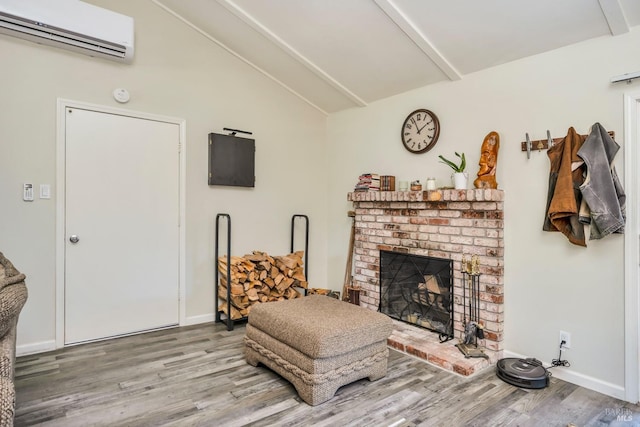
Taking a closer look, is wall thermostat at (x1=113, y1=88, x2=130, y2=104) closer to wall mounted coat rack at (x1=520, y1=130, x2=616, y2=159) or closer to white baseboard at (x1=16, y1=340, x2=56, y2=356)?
white baseboard at (x1=16, y1=340, x2=56, y2=356)

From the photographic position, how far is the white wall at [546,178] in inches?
92.6

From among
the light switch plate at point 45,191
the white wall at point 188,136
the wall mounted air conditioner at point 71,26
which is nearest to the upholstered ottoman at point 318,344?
the white wall at point 188,136

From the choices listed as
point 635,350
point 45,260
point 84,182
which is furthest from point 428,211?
point 45,260

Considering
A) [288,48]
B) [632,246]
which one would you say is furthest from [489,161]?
[288,48]

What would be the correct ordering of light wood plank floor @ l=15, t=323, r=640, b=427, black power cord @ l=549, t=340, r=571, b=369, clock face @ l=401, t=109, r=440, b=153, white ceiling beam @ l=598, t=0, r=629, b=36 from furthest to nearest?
1. clock face @ l=401, t=109, r=440, b=153
2. black power cord @ l=549, t=340, r=571, b=369
3. white ceiling beam @ l=598, t=0, r=629, b=36
4. light wood plank floor @ l=15, t=323, r=640, b=427

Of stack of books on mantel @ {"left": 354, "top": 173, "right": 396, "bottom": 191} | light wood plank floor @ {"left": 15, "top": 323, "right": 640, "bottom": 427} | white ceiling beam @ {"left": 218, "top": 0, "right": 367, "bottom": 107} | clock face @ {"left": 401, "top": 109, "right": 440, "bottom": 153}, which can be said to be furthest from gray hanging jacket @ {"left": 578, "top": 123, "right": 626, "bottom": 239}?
white ceiling beam @ {"left": 218, "top": 0, "right": 367, "bottom": 107}

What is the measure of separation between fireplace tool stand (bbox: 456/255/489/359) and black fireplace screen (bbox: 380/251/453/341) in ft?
0.43

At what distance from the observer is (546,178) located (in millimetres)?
2627

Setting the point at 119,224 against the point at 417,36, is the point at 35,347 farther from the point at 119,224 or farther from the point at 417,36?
the point at 417,36

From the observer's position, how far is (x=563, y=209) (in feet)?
7.85

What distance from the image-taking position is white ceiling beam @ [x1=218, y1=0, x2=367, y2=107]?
3.08m

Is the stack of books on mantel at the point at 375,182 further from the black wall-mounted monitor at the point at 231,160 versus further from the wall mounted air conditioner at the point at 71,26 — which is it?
the wall mounted air conditioner at the point at 71,26

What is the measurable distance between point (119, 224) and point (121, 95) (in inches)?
43.6

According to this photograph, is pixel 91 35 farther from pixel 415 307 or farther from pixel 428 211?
pixel 415 307
